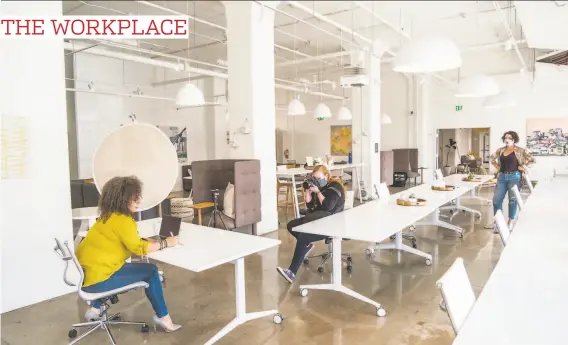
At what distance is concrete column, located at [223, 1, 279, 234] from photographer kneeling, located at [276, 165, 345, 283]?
2.11 m

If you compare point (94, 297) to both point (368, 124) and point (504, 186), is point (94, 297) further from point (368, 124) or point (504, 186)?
point (368, 124)

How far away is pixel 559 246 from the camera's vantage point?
8.88ft

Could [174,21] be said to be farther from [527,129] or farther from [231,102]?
[527,129]

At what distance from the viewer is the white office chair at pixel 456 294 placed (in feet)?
5.71

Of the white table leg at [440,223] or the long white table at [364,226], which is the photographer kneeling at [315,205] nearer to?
the long white table at [364,226]

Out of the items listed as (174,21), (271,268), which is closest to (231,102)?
(271,268)

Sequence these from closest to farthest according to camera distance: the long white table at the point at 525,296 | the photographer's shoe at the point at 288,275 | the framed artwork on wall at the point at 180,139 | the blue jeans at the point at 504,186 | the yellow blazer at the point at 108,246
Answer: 1. the long white table at the point at 525,296
2. the yellow blazer at the point at 108,246
3. the photographer's shoe at the point at 288,275
4. the blue jeans at the point at 504,186
5. the framed artwork on wall at the point at 180,139

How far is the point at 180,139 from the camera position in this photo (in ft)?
43.4

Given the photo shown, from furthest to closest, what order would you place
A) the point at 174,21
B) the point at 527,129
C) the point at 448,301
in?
1. the point at 527,129
2. the point at 174,21
3. the point at 448,301

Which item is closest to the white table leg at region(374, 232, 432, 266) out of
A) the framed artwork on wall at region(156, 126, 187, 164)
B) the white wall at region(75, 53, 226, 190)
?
the white wall at region(75, 53, 226, 190)

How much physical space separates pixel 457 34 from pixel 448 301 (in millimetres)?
9606

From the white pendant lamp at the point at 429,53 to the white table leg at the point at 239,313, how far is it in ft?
6.34

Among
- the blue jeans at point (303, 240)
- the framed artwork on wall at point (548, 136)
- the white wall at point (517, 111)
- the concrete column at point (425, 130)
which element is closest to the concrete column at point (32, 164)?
the blue jeans at point (303, 240)
